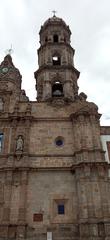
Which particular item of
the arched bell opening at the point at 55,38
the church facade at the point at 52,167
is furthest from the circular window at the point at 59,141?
the arched bell opening at the point at 55,38

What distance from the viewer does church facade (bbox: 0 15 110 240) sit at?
64.3ft

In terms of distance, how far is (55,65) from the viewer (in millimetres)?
31109

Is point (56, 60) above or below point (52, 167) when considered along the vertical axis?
above

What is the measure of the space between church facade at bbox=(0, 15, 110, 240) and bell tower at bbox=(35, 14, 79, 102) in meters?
0.42

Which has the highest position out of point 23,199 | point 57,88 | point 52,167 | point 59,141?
point 57,88

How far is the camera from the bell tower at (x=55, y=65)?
29.0 metres

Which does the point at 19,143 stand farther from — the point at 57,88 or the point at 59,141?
the point at 57,88

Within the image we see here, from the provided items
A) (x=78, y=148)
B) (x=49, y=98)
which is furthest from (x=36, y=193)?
(x=49, y=98)

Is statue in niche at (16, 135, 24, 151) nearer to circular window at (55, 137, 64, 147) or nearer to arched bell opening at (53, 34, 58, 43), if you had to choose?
circular window at (55, 137, 64, 147)

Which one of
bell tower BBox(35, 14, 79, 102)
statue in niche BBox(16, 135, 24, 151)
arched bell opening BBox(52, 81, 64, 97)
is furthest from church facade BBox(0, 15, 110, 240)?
arched bell opening BBox(52, 81, 64, 97)

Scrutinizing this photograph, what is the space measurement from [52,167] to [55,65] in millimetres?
13115

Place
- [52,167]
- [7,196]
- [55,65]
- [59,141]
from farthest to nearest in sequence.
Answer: [55,65], [59,141], [52,167], [7,196]

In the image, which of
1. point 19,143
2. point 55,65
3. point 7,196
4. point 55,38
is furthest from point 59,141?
point 55,38

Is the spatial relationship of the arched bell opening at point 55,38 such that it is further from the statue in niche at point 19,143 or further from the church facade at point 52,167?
the statue in niche at point 19,143
